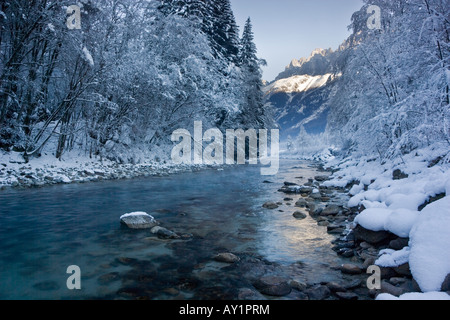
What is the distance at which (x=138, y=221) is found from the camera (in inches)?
245

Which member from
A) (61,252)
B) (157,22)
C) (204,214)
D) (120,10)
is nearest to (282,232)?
(204,214)

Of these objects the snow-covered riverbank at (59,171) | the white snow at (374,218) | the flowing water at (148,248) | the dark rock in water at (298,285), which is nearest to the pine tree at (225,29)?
the snow-covered riverbank at (59,171)

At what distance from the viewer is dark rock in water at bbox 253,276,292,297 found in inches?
133

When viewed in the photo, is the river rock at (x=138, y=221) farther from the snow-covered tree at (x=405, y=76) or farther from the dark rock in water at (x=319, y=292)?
the snow-covered tree at (x=405, y=76)

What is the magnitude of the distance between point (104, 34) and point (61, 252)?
39.4 ft

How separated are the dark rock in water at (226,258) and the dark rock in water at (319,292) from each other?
4.42 ft

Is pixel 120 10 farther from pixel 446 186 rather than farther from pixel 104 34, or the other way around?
pixel 446 186

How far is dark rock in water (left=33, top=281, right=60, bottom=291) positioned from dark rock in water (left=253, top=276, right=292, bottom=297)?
264 cm

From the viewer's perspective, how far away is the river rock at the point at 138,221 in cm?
614

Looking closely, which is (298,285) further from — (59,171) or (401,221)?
(59,171)

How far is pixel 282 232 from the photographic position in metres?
6.04

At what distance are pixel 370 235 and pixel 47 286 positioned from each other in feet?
16.5

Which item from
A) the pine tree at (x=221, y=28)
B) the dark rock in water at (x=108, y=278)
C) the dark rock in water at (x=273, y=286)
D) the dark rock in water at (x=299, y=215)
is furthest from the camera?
the pine tree at (x=221, y=28)
